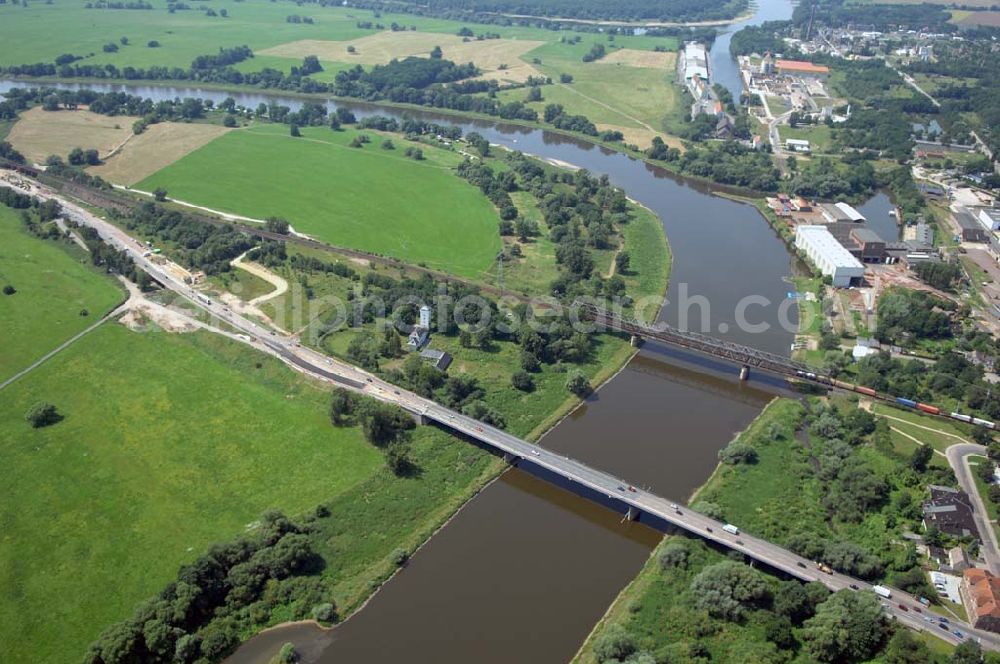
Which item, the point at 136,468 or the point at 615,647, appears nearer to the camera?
the point at 615,647

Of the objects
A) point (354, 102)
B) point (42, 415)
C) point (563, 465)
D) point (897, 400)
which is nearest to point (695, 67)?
point (354, 102)

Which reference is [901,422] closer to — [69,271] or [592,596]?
[592,596]

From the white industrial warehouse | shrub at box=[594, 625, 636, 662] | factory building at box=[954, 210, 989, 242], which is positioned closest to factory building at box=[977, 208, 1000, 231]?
factory building at box=[954, 210, 989, 242]

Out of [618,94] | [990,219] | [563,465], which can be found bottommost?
[563,465]

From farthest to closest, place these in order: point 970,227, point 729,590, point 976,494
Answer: point 970,227 → point 976,494 → point 729,590

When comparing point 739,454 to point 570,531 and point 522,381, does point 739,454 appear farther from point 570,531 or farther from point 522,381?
point 522,381

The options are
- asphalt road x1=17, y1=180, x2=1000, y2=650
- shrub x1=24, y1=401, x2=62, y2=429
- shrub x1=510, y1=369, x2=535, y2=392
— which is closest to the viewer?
asphalt road x1=17, y1=180, x2=1000, y2=650

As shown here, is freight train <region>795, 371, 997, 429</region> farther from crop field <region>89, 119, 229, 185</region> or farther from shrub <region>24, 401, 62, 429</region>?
crop field <region>89, 119, 229, 185</region>
